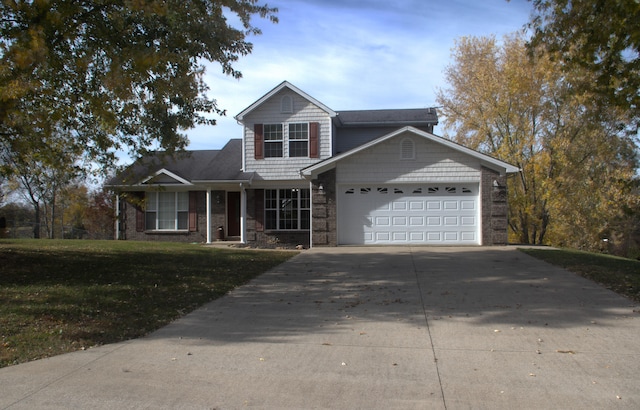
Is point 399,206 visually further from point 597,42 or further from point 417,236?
point 597,42

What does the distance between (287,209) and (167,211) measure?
557 centimetres

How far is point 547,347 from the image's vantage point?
6.52 meters

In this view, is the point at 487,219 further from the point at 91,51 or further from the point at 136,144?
the point at 91,51

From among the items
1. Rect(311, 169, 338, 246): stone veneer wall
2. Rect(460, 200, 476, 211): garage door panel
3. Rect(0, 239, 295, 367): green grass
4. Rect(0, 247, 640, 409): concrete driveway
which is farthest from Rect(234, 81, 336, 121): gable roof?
Rect(0, 247, 640, 409): concrete driveway

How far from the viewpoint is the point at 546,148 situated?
26.8 meters

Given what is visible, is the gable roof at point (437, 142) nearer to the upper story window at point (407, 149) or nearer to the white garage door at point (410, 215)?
the upper story window at point (407, 149)

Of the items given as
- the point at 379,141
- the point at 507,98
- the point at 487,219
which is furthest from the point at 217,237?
the point at 507,98

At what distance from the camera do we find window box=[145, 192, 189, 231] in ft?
75.0

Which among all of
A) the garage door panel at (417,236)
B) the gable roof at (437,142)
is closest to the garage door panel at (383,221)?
the garage door panel at (417,236)

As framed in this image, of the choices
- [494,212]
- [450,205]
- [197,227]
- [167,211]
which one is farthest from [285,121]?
A: [494,212]

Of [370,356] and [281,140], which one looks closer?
[370,356]

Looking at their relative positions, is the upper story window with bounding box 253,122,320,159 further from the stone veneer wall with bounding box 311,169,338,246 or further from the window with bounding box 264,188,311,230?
the stone veneer wall with bounding box 311,169,338,246


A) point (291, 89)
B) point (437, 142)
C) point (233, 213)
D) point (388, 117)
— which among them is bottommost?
point (233, 213)

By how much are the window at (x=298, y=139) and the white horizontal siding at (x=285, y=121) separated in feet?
0.66
